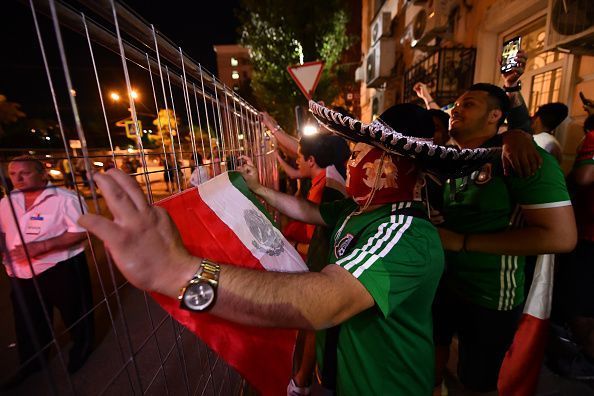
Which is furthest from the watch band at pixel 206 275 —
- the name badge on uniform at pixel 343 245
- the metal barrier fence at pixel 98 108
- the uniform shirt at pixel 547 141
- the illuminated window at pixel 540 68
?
the illuminated window at pixel 540 68

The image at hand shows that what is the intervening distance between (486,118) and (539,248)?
92 cm

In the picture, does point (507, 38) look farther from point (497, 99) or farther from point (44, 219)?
point (44, 219)

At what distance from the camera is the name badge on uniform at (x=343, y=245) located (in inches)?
55.4

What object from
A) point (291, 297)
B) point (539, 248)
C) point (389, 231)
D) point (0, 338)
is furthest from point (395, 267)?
point (0, 338)

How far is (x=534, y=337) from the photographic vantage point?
94.6 inches

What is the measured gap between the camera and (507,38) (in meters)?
6.03

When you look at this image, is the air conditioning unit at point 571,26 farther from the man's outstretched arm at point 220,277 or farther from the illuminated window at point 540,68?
the man's outstretched arm at point 220,277

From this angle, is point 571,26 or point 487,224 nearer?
point 487,224

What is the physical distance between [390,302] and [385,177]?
604 millimetres

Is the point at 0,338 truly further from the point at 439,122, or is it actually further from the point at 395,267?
the point at 439,122

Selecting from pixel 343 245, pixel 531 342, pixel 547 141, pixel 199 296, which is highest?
pixel 547 141

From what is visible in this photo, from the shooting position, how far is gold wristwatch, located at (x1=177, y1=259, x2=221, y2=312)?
78cm

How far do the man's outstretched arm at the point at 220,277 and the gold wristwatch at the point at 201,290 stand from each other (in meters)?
0.02

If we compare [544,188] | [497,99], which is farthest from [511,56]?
[544,188]
